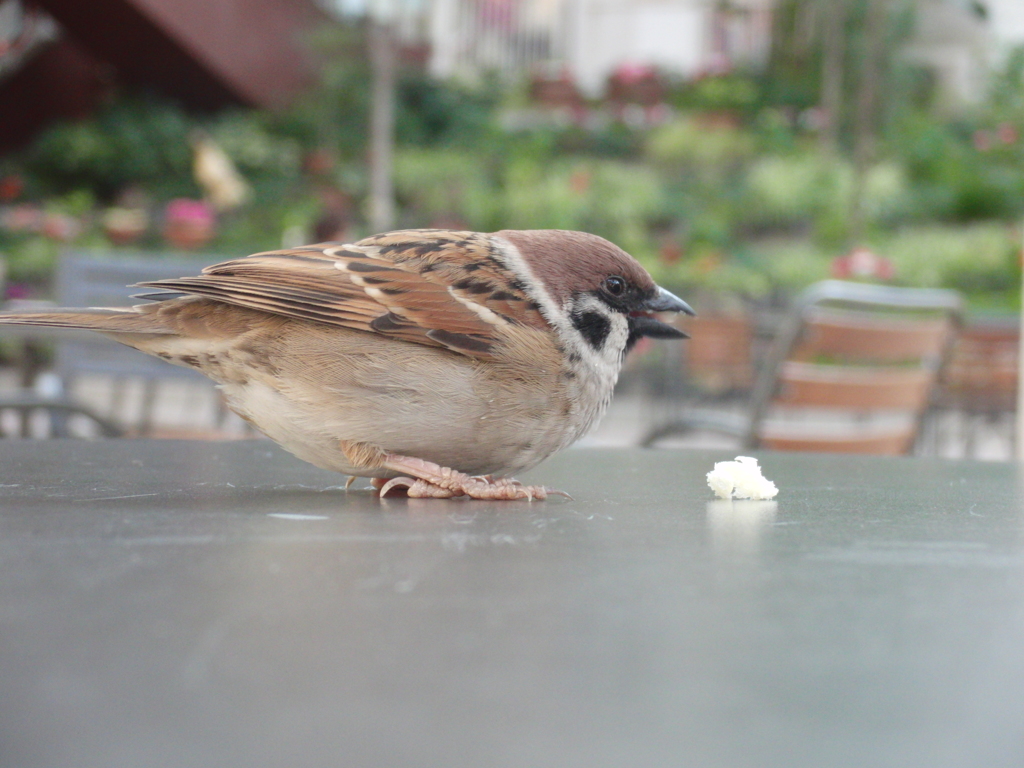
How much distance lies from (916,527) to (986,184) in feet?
46.0

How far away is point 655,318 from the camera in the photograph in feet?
4.99

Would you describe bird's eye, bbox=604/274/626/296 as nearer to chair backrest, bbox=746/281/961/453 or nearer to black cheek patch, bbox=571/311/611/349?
black cheek patch, bbox=571/311/611/349

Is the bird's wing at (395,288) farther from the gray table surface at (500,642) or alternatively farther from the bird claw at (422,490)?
the gray table surface at (500,642)

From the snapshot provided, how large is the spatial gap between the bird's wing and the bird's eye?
133 mm

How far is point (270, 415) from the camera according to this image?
1313mm

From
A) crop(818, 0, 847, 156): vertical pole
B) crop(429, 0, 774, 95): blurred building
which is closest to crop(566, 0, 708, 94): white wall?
crop(429, 0, 774, 95): blurred building

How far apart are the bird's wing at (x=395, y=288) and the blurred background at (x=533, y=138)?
873 cm

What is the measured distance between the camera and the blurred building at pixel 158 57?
48.8 ft

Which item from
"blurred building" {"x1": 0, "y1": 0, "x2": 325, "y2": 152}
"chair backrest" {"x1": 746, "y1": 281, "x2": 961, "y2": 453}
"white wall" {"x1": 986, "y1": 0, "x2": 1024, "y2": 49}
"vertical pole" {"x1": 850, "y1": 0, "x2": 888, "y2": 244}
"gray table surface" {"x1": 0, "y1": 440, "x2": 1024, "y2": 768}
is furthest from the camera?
"blurred building" {"x1": 0, "y1": 0, "x2": 325, "y2": 152}

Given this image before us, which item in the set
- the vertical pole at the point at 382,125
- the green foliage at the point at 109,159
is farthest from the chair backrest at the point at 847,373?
the green foliage at the point at 109,159

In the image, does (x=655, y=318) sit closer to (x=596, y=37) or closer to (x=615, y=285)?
(x=615, y=285)

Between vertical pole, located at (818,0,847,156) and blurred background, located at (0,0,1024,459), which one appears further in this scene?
vertical pole, located at (818,0,847,156)

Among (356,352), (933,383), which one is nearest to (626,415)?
(933,383)

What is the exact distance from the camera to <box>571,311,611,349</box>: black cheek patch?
1.41 metres
